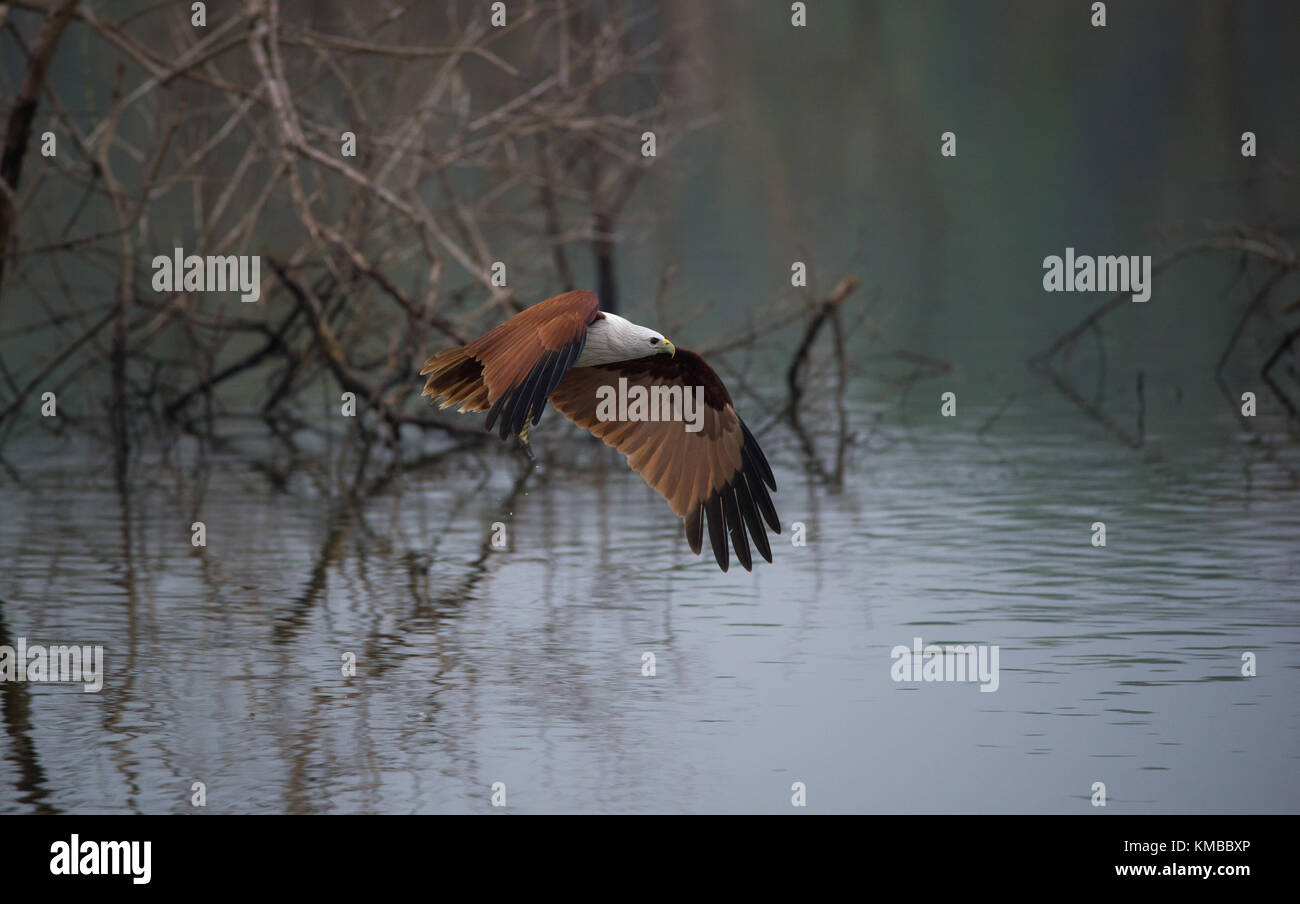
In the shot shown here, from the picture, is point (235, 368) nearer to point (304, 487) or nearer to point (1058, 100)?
point (304, 487)

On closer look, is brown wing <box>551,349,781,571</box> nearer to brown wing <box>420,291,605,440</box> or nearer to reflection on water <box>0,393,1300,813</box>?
reflection on water <box>0,393,1300,813</box>

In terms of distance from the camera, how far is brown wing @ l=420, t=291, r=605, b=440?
7770mm

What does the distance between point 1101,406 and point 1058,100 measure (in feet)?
149

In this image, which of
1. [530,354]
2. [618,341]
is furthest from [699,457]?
[530,354]

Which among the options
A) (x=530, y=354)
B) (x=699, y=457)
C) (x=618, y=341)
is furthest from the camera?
(x=699, y=457)

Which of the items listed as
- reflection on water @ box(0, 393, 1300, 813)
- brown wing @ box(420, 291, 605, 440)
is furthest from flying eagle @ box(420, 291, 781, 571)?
reflection on water @ box(0, 393, 1300, 813)

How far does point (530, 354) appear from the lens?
800cm

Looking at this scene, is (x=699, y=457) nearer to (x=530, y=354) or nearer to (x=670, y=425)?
(x=670, y=425)

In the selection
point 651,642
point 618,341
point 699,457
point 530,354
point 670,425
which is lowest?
point 651,642

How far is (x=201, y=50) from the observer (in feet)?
55.5

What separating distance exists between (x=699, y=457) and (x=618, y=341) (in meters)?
1.56

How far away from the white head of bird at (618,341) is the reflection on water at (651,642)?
165cm

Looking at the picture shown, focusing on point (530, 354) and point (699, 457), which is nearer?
point (530, 354)
